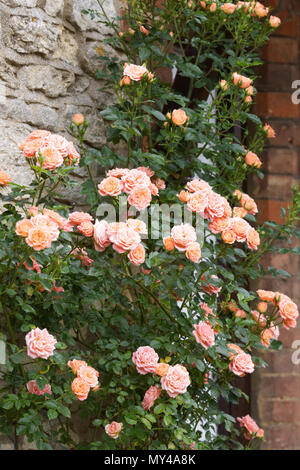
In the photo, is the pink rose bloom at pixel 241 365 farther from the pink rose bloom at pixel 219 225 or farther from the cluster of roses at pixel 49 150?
the cluster of roses at pixel 49 150

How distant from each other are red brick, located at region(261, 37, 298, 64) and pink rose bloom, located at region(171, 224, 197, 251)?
1255 millimetres

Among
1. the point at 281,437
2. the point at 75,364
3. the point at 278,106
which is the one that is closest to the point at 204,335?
Result: the point at 75,364

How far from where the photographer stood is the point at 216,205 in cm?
166

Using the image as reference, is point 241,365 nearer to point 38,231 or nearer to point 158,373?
point 158,373

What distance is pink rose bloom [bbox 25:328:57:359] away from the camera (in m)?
1.47

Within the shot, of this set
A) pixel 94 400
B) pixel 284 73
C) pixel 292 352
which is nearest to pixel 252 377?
pixel 292 352

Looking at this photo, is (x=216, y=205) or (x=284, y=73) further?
(x=284, y=73)

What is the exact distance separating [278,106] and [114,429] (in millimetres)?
1536

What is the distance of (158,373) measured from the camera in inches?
64.6

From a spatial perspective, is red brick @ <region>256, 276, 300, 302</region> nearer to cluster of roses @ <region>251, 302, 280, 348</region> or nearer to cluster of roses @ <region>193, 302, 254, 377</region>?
cluster of roses @ <region>251, 302, 280, 348</region>

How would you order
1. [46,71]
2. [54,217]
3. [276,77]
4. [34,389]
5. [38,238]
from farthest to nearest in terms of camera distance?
1. [276,77]
2. [46,71]
3. [34,389]
4. [54,217]
5. [38,238]

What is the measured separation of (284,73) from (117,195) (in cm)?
122
